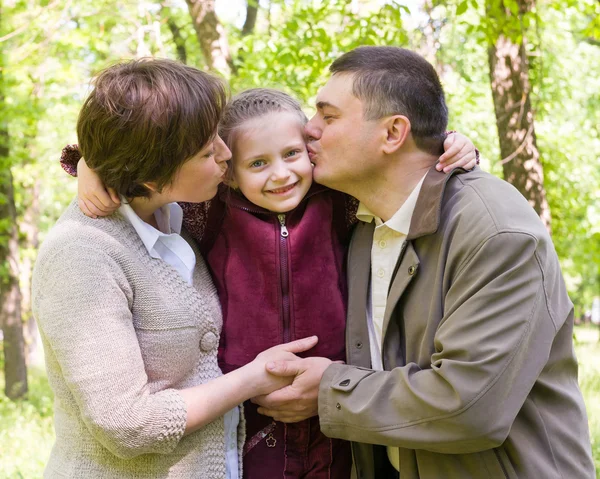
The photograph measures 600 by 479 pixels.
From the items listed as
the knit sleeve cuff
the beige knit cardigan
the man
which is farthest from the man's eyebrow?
the knit sleeve cuff

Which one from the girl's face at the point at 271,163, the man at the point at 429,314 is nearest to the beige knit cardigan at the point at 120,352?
the man at the point at 429,314

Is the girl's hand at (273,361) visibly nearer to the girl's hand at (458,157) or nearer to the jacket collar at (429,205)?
the jacket collar at (429,205)

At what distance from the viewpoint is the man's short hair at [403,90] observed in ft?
9.16

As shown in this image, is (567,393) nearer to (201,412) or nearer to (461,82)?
(201,412)

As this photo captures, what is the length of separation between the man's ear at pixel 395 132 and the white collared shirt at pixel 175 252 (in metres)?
0.88

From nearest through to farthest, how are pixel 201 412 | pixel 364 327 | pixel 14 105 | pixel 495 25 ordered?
pixel 201 412
pixel 364 327
pixel 495 25
pixel 14 105

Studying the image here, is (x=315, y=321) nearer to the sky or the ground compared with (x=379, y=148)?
nearer to the ground

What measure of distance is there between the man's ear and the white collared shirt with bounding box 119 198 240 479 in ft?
2.88

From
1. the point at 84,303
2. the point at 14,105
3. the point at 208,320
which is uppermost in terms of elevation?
the point at 84,303

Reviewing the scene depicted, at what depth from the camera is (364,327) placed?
2732mm

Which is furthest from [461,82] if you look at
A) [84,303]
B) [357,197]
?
[84,303]

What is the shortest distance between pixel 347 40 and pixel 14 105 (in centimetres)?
514

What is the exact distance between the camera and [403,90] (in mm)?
2791

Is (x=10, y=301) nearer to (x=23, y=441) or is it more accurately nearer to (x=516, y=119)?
(x=23, y=441)
